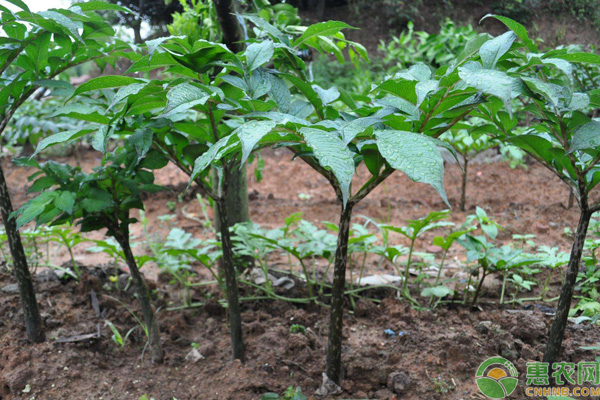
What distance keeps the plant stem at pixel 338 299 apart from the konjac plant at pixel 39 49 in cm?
88

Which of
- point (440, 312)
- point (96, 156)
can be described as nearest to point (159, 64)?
point (440, 312)

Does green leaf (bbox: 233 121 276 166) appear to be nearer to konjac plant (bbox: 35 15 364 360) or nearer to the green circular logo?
konjac plant (bbox: 35 15 364 360)

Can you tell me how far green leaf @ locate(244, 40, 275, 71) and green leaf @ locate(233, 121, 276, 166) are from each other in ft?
1.04

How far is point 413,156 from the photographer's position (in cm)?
89

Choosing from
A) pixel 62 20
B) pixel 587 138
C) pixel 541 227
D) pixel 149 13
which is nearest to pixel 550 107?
pixel 587 138

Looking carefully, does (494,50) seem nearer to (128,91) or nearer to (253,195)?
(128,91)

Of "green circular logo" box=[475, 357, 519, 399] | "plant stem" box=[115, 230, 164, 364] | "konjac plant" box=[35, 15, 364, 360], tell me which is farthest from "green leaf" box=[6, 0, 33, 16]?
"green circular logo" box=[475, 357, 519, 399]

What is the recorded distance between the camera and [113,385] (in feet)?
5.51

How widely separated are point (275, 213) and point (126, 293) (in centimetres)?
186

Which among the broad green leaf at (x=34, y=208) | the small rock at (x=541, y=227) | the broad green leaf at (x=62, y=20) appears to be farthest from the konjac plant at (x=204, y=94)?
the small rock at (x=541, y=227)

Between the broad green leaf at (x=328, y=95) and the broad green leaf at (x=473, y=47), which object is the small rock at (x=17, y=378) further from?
the broad green leaf at (x=473, y=47)

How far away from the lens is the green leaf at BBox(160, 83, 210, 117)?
99 cm

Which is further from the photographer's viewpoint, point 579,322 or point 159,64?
point 579,322

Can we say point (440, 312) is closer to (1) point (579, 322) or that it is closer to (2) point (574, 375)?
(1) point (579, 322)
